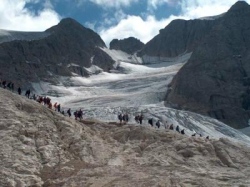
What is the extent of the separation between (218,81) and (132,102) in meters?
29.7

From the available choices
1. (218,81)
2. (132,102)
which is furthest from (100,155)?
(218,81)

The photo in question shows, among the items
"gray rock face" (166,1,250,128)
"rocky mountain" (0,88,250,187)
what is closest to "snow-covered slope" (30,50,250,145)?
"gray rock face" (166,1,250,128)

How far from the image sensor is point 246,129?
129 metres

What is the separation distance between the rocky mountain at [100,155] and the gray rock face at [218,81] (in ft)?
338

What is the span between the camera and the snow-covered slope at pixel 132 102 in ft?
290

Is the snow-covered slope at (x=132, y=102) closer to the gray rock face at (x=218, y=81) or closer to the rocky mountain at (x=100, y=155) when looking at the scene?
the gray rock face at (x=218, y=81)

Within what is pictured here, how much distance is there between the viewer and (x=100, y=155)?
32125 mm

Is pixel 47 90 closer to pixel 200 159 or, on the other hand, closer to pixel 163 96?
pixel 163 96

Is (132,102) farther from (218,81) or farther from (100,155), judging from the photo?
(100,155)

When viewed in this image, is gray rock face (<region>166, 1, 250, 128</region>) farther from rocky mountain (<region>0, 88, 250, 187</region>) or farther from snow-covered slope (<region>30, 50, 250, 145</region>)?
rocky mountain (<region>0, 88, 250, 187</region>)

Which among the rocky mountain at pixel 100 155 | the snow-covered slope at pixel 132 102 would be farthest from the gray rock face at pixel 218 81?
the rocky mountain at pixel 100 155

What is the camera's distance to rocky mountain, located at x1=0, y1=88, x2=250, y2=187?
87.9ft

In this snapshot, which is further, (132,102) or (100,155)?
(132,102)

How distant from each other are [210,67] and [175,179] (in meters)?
142
